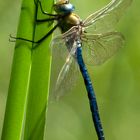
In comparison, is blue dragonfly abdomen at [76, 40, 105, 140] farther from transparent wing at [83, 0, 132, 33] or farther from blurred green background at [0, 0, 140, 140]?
blurred green background at [0, 0, 140, 140]

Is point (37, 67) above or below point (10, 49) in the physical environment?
below

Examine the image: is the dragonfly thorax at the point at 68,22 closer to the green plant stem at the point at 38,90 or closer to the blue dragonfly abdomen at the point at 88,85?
the blue dragonfly abdomen at the point at 88,85

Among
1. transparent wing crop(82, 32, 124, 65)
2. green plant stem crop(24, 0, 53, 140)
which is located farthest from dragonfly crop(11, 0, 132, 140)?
green plant stem crop(24, 0, 53, 140)

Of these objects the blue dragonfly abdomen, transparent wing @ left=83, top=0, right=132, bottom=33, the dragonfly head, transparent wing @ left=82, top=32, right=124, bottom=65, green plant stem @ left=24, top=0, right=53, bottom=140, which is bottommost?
green plant stem @ left=24, top=0, right=53, bottom=140

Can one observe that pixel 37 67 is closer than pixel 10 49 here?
Yes

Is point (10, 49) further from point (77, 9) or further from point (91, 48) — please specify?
point (91, 48)

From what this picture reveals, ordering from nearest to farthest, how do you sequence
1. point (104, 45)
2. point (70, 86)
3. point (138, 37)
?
point (70, 86)
point (104, 45)
point (138, 37)

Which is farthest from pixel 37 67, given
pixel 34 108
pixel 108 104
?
pixel 108 104
